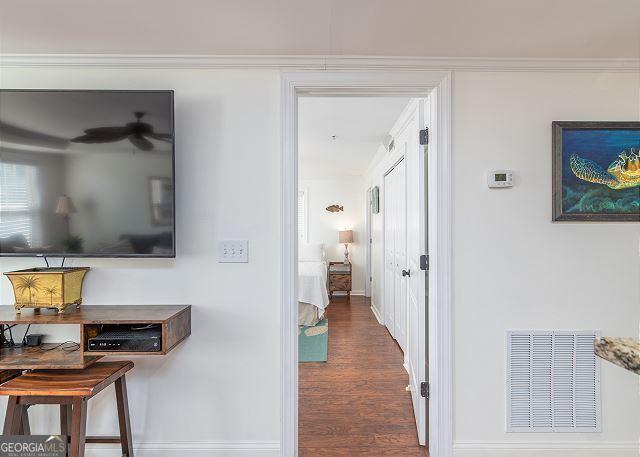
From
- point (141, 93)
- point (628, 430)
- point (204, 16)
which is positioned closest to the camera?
point (204, 16)

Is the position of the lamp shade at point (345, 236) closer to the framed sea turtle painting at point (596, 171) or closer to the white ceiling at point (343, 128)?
the white ceiling at point (343, 128)

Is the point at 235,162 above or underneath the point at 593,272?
above

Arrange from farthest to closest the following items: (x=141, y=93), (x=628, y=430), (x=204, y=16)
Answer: (x=628, y=430) < (x=141, y=93) < (x=204, y=16)

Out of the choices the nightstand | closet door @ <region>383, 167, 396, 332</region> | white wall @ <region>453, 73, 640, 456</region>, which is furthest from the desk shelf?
the nightstand

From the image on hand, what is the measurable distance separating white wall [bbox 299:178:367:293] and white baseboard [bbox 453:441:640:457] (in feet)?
14.9

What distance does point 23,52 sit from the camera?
172 centimetres

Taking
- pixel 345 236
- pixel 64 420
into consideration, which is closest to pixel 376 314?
pixel 345 236

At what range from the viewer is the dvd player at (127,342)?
4.80ft

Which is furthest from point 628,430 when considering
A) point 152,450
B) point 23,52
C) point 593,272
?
point 23,52

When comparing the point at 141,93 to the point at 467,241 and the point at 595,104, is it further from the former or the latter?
the point at 595,104

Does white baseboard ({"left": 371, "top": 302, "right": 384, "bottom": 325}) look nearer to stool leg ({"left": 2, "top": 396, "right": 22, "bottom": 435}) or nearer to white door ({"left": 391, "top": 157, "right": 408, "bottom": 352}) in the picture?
white door ({"left": 391, "top": 157, "right": 408, "bottom": 352})

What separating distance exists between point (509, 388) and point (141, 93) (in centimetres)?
245

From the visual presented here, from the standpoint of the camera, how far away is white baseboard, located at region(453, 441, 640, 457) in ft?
5.77

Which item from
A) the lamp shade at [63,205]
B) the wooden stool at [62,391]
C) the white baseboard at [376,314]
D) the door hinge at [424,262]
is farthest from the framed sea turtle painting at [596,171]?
the white baseboard at [376,314]
